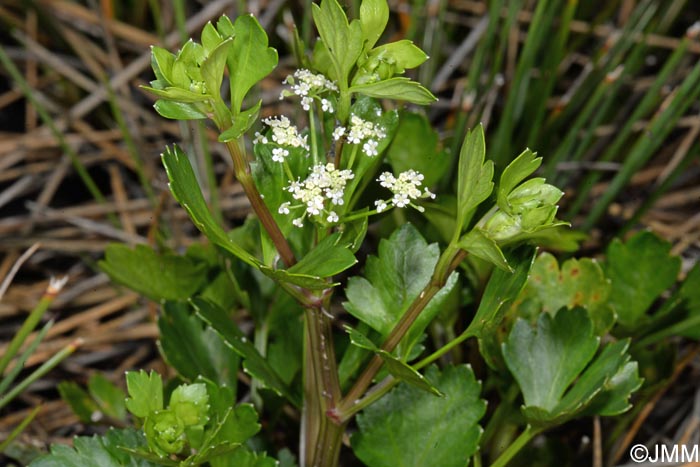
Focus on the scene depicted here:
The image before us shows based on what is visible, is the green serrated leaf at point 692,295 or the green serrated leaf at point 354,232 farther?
the green serrated leaf at point 692,295

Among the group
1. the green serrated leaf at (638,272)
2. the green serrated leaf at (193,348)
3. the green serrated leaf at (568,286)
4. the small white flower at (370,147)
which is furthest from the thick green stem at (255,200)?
the green serrated leaf at (638,272)

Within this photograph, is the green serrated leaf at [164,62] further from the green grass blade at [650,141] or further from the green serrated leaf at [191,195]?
the green grass blade at [650,141]

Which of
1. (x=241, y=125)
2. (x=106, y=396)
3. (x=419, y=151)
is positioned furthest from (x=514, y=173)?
(x=106, y=396)

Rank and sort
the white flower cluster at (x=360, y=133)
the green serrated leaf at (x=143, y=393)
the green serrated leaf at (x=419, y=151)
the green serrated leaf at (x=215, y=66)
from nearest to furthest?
the green serrated leaf at (x=215, y=66)
the white flower cluster at (x=360, y=133)
the green serrated leaf at (x=143, y=393)
the green serrated leaf at (x=419, y=151)

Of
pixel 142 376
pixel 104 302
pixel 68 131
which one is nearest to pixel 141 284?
pixel 142 376

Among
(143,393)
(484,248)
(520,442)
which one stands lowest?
(520,442)

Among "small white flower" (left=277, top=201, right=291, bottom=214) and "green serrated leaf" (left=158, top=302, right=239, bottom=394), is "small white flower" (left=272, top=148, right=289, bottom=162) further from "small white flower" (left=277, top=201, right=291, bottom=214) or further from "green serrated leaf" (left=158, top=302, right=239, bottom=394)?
"green serrated leaf" (left=158, top=302, right=239, bottom=394)

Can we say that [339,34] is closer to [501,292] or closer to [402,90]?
[402,90]
